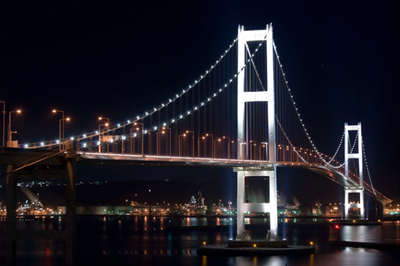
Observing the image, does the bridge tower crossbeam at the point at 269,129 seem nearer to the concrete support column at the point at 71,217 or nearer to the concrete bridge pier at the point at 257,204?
the concrete bridge pier at the point at 257,204

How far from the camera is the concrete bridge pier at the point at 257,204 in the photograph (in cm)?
4009

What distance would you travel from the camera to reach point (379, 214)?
130500 millimetres

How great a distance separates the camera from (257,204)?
40531 millimetres

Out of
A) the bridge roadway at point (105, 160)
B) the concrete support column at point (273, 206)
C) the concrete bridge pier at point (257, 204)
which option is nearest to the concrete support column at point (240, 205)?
the concrete bridge pier at point (257, 204)

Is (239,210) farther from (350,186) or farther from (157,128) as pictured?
(350,186)

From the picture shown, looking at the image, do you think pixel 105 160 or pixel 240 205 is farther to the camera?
pixel 240 205

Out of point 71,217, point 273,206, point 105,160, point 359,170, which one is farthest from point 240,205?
point 359,170

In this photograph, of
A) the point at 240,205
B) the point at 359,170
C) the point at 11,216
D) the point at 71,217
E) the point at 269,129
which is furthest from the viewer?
the point at 359,170

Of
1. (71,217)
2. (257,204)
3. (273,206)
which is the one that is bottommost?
(71,217)

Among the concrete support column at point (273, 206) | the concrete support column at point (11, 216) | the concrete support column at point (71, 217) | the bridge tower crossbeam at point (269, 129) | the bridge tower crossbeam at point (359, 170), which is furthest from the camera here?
the bridge tower crossbeam at point (359, 170)

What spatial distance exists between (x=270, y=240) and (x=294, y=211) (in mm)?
153171

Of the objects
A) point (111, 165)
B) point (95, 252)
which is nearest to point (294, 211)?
point (95, 252)

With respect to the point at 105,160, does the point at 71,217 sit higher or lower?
lower

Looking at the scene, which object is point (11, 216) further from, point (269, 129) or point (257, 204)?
point (269, 129)
